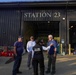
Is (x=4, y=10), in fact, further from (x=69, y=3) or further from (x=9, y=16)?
(x=69, y=3)

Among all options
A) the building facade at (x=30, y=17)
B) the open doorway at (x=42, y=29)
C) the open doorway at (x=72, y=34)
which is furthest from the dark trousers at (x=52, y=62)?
the open doorway at (x=42, y=29)

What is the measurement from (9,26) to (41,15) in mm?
A: 3231

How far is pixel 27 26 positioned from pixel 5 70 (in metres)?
14.0

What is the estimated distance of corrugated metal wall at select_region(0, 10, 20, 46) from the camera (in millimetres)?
25547

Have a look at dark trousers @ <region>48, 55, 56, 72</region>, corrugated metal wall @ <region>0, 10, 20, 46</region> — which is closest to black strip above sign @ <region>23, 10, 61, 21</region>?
corrugated metal wall @ <region>0, 10, 20, 46</region>

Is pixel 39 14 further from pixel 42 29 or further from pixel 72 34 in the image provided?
pixel 42 29

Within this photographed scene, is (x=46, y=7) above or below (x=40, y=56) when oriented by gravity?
above

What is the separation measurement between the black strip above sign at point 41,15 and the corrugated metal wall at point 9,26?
A: 2.92ft

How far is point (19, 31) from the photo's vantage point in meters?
25.5

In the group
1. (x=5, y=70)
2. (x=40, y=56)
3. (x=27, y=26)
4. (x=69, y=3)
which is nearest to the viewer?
(x=40, y=56)

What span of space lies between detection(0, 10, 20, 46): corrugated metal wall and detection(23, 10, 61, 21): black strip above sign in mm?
891

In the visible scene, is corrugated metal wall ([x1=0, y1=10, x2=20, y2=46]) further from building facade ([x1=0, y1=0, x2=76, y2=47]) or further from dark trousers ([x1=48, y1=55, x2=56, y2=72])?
dark trousers ([x1=48, y1=55, x2=56, y2=72])

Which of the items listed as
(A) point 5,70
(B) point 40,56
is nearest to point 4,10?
(A) point 5,70

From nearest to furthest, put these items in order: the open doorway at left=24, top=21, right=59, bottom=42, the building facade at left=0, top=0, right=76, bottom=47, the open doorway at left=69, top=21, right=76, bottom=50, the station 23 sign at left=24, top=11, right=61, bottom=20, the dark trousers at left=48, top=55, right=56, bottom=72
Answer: the dark trousers at left=48, top=55, right=56, bottom=72
the building facade at left=0, top=0, right=76, bottom=47
the station 23 sign at left=24, top=11, right=61, bottom=20
the open doorway at left=69, top=21, right=76, bottom=50
the open doorway at left=24, top=21, right=59, bottom=42
